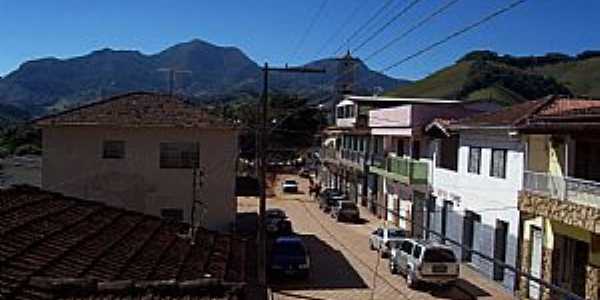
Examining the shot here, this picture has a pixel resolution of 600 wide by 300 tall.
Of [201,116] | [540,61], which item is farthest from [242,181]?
[540,61]

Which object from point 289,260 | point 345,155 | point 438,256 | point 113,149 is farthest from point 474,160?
point 345,155

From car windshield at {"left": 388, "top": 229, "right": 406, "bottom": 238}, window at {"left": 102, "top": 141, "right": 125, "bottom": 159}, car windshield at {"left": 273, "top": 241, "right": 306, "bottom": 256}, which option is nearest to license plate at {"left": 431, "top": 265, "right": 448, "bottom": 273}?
car windshield at {"left": 273, "top": 241, "right": 306, "bottom": 256}

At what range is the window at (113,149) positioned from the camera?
106 feet

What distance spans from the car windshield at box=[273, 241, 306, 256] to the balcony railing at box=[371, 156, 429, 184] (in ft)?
37.7

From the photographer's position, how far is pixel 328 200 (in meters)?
55.5

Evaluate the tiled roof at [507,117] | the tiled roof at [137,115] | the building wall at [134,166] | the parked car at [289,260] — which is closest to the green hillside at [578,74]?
the tiled roof at [507,117]

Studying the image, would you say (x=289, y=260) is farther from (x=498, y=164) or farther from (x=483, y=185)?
(x=498, y=164)

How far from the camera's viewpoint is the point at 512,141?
27.6m

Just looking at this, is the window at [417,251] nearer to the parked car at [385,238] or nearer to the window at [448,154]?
the parked car at [385,238]

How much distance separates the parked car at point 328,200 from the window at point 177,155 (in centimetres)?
2109

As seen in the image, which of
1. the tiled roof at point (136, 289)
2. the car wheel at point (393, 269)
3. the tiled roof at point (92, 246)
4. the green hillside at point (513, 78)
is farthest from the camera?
the green hillside at point (513, 78)

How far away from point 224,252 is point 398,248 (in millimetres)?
17597

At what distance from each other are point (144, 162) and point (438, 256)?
43.0ft

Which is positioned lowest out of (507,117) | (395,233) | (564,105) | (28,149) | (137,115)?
(395,233)
